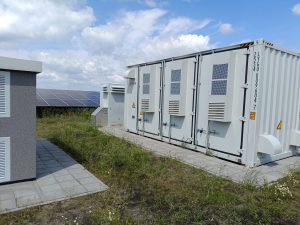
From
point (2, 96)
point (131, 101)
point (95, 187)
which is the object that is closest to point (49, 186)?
point (95, 187)

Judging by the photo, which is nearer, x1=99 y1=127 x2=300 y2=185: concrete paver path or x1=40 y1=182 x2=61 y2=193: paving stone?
x1=40 y1=182 x2=61 y2=193: paving stone

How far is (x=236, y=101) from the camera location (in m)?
6.16

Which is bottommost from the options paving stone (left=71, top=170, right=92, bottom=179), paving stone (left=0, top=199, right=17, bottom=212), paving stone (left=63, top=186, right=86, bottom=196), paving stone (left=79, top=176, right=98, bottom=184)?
paving stone (left=0, top=199, right=17, bottom=212)

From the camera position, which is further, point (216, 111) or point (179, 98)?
point (179, 98)

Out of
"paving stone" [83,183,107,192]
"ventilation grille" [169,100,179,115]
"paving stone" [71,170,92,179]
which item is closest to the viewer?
"paving stone" [83,183,107,192]

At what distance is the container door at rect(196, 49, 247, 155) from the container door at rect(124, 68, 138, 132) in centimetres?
368

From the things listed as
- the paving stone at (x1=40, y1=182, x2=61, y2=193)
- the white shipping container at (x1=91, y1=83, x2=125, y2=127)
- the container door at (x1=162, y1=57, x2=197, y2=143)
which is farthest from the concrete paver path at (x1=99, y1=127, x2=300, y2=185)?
the white shipping container at (x1=91, y1=83, x2=125, y2=127)

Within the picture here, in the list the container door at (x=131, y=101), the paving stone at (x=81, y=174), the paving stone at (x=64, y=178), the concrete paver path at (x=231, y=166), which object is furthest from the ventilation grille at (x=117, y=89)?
the paving stone at (x=64, y=178)

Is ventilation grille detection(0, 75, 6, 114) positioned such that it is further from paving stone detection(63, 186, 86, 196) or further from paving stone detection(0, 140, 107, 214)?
paving stone detection(63, 186, 86, 196)

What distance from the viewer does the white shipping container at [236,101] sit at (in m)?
5.85

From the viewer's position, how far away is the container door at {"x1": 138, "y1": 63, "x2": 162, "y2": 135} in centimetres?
893

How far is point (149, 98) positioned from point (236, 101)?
12.2 feet

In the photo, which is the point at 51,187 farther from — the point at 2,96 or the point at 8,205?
the point at 2,96

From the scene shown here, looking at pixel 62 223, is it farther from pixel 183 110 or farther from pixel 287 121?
pixel 287 121
